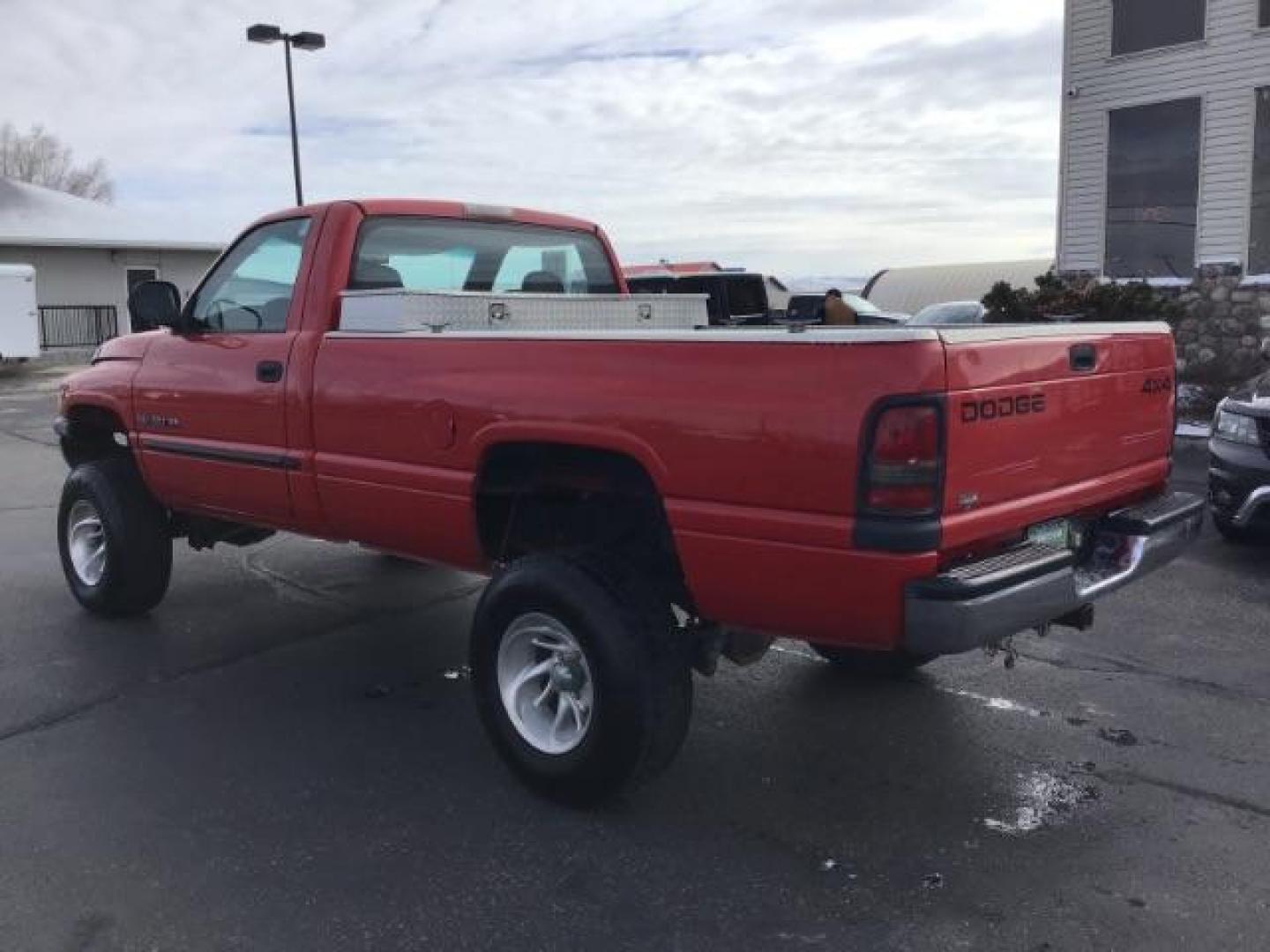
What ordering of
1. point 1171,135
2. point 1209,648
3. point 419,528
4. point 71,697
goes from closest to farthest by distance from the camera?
point 419,528
point 71,697
point 1209,648
point 1171,135

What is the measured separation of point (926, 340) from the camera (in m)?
3.00

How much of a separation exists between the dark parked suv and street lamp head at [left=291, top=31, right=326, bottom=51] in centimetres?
1891

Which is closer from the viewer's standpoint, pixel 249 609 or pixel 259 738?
pixel 259 738

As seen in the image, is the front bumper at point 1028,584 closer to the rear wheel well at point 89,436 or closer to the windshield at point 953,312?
the rear wheel well at point 89,436

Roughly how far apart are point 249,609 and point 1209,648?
4.74m

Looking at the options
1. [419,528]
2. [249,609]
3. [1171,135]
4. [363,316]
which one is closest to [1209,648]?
[419,528]

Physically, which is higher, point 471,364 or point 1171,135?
point 1171,135

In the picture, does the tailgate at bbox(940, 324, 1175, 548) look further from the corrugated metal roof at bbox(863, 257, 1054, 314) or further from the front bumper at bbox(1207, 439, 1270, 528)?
the corrugated metal roof at bbox(863, 257, 1054, 314)

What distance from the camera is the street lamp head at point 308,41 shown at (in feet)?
70.9

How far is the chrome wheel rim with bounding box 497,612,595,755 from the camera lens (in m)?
3.81

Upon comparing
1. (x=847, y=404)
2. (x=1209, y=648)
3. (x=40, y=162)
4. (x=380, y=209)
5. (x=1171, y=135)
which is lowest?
(x=1209, y=648)

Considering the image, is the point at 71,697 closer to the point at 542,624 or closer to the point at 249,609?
the point at 249,609

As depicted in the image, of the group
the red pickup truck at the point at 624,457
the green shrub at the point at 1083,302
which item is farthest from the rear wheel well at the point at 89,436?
the green shrub at the point at 1083,302

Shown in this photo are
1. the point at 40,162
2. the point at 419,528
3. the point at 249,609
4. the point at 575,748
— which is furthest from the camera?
the point at 40,162
